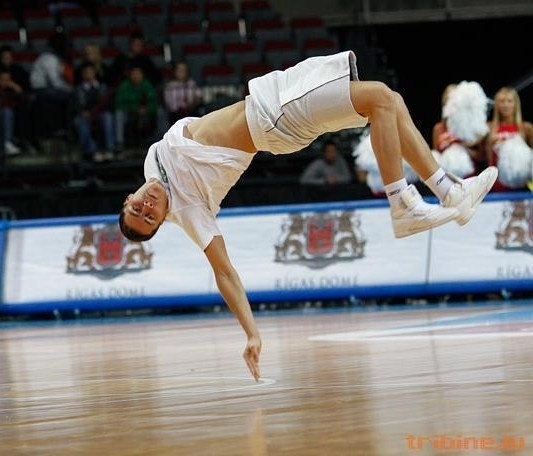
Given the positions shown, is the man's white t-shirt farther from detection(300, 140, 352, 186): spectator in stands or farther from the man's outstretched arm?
detection(300, 140, 352, 186): spectator in stands

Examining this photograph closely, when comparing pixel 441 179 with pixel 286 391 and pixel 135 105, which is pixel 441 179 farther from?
pixel 135 105

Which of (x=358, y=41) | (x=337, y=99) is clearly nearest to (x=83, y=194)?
(x=358, y=41)

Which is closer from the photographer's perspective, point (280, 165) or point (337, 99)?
point (337, 99)

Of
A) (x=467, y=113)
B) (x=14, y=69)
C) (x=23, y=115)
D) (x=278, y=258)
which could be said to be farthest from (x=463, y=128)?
(x=14, y=69)

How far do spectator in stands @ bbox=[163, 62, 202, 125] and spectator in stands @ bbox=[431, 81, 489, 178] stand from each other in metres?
4.77

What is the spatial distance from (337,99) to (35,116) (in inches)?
441

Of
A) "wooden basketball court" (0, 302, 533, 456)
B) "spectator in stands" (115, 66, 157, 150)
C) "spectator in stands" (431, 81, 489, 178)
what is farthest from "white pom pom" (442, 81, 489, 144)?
"spectator in stands" (115, 66, 157, 150)

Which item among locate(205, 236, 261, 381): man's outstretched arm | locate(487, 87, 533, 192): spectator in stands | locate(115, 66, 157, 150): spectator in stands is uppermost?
locate(115, 66, 157, 150): spectator in stands

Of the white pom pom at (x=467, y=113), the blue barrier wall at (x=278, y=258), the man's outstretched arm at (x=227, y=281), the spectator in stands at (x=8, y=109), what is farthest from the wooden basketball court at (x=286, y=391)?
the spectator in stands at (x=8, y=109)

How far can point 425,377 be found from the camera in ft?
21.3

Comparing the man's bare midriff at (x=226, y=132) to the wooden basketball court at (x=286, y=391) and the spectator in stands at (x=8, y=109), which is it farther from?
the spectator in stands at (x=8, y=109)

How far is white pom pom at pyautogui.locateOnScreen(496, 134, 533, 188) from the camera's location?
13.0m

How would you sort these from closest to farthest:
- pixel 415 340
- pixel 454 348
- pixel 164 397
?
pixel 164 397
pixel 454 348
pixel 415 340

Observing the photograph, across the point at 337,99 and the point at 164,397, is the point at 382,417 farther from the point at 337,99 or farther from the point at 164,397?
the point at 337,99
